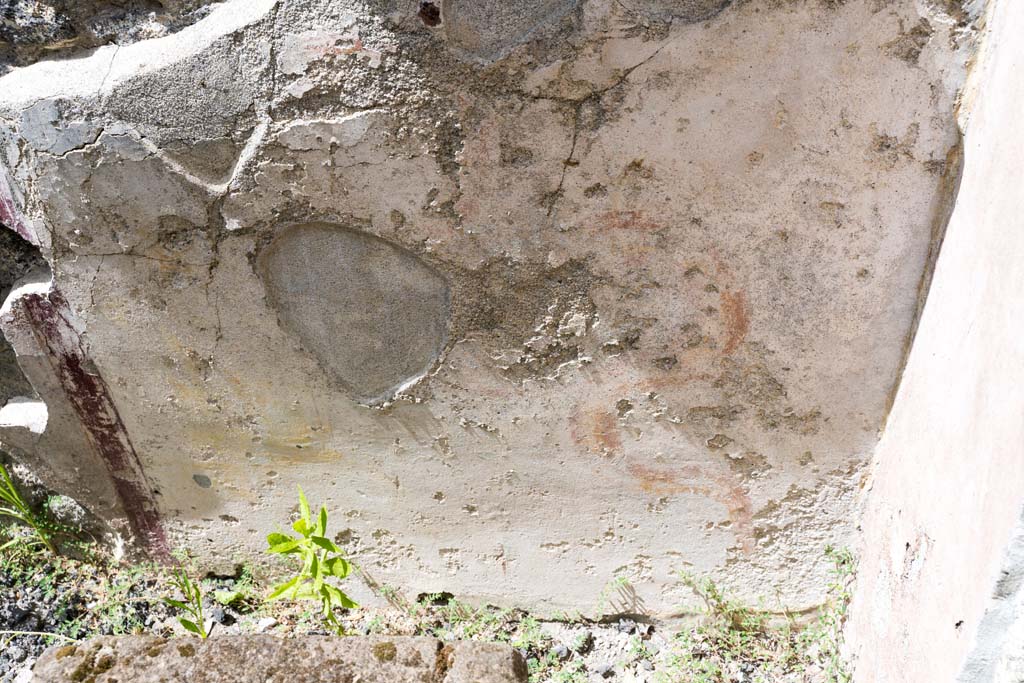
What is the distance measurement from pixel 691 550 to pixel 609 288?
71cm

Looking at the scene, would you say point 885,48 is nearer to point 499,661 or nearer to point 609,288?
point 609,288

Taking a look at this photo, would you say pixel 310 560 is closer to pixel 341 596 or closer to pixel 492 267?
pixel 341 596

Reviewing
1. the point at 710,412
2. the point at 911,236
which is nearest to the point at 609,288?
the point at 710,412

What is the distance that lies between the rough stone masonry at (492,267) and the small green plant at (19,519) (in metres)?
0.19

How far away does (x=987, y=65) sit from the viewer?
4.55 ft

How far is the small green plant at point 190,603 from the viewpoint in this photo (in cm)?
206

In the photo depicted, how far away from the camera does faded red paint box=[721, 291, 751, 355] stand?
5.51ft

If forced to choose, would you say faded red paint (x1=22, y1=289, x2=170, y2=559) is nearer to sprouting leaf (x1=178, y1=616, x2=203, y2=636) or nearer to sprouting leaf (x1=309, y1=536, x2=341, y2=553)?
sprouting leaf (x1=178, y1=616, x2=203, y2=636)

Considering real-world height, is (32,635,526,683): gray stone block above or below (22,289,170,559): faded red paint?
below

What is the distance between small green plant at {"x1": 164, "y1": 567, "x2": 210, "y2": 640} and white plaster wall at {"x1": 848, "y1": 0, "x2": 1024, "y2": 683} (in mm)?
1565

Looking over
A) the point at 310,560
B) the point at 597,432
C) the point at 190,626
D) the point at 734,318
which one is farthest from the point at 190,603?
the point at 734,318

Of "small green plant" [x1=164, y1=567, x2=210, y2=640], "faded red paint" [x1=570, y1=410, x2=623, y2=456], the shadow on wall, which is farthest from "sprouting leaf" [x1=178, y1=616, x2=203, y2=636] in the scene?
"faded red paint" [x1=570, y1=410, x2=623, y2=456]

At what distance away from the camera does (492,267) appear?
5.58ft

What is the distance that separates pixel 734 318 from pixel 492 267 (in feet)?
1.68
